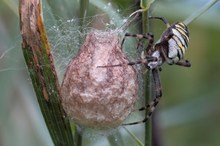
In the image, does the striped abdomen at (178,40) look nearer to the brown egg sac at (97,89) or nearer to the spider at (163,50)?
the spider at (163,50)

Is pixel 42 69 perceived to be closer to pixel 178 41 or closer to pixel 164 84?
pixel 178 41

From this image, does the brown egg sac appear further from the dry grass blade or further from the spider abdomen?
the spider abdomen

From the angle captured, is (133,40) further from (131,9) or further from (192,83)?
(192,83)

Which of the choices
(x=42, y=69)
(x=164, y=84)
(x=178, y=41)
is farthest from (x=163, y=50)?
A: (x=164, y=84)

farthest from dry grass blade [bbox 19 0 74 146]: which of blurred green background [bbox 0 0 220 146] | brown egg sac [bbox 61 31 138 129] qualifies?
blurred green background [bbox 0 0 220 146]

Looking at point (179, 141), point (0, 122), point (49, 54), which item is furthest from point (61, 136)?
point (179, 141)
